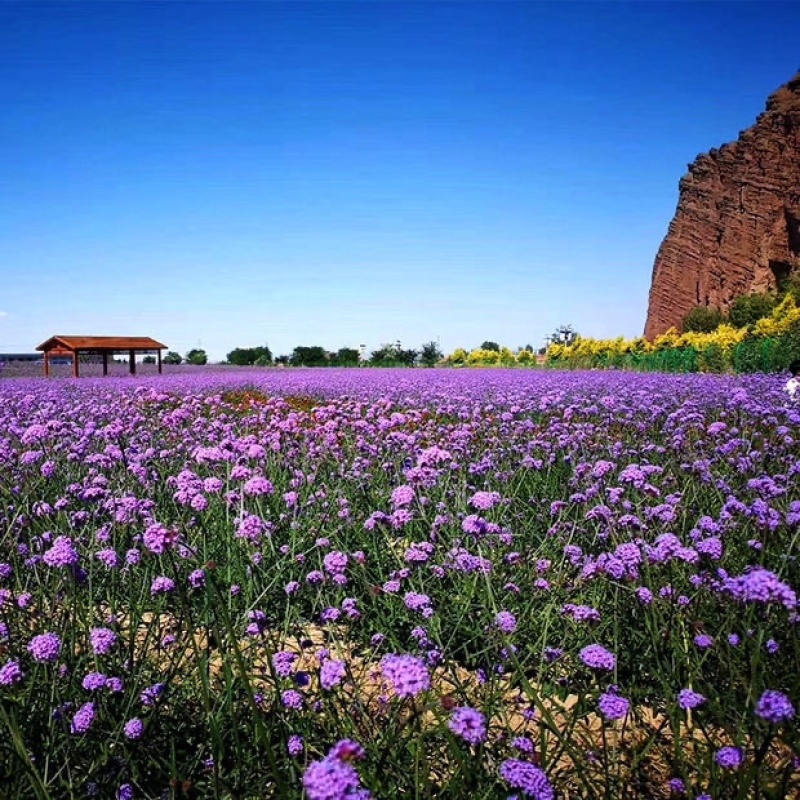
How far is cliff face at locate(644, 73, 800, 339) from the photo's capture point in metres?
45.3

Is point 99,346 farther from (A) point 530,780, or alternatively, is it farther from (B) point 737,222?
(B) point 737,222

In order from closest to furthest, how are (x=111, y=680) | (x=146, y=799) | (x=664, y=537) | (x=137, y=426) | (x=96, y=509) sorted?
(x=146, y=799) < (x=111, y=680) < (x=664, y=537) < (x=96, y=509) < (x=137, y=426)

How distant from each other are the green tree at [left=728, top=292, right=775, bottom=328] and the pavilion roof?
94.4 feet

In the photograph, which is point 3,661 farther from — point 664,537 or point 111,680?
point 664,537

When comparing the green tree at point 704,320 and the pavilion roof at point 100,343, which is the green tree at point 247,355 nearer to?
the pavilion roof at point 100,343

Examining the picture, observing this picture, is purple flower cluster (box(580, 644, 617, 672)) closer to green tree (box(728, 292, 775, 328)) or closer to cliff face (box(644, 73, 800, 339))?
green tree (box(728, 292, 775, 328))

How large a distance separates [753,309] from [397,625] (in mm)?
37697

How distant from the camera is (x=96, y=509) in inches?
127

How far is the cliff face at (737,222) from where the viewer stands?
4534 centimetres

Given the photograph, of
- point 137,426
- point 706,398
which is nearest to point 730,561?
point 137,426

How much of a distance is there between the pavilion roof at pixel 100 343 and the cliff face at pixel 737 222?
3962 cm

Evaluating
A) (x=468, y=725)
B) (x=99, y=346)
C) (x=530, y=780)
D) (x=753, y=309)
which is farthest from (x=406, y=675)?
(x=753, y=309)

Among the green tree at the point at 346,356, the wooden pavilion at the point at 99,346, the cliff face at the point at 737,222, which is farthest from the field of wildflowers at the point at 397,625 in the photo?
the cliff face at the point at 737,222

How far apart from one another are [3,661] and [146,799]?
836 millimetres
